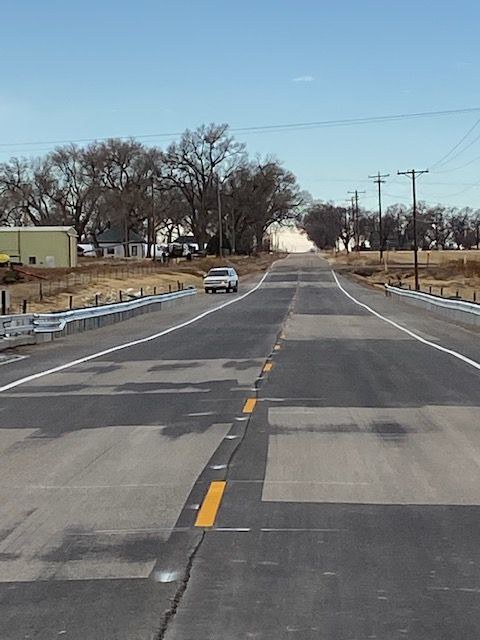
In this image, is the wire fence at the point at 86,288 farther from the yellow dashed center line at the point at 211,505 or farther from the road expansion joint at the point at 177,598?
the road expansion joint at the point at 177,598

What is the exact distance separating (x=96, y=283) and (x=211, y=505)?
6359 cm

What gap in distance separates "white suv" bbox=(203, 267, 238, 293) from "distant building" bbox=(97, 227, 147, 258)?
7359 centimetres

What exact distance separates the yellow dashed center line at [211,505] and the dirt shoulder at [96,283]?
37.0 meters

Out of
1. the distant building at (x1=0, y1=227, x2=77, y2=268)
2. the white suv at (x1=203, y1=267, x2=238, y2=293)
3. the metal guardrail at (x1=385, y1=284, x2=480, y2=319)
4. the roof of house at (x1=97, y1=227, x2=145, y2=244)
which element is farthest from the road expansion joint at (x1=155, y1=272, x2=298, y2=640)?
the roof of house at (x1=97, y1=227, x2=145, y2=244)

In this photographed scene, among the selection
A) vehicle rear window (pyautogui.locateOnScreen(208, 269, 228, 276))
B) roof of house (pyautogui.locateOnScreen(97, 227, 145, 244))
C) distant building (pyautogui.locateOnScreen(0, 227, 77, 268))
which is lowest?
vehicle rear window (pyautogui.locateOnScreen(208, 269, 228, 276))

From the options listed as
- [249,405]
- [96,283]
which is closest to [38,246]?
[96,283]

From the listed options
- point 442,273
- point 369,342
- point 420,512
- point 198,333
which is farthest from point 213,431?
point 442,273

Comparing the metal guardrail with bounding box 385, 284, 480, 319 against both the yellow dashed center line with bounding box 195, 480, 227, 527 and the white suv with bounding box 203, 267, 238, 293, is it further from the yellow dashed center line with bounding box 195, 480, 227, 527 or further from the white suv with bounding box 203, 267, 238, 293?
the yellow dashed center line with bounding box 195, 480, 227, 527

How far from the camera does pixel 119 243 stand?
505 feet

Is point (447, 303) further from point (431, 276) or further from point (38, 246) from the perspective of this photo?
point (38, 246)

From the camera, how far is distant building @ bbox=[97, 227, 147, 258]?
14888 centimetres

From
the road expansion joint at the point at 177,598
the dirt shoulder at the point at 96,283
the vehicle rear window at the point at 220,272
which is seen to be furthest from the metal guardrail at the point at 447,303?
the road expansion joint at the point at 177,598

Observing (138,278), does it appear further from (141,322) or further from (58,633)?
(58,633)

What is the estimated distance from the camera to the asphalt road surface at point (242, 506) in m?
5.35
